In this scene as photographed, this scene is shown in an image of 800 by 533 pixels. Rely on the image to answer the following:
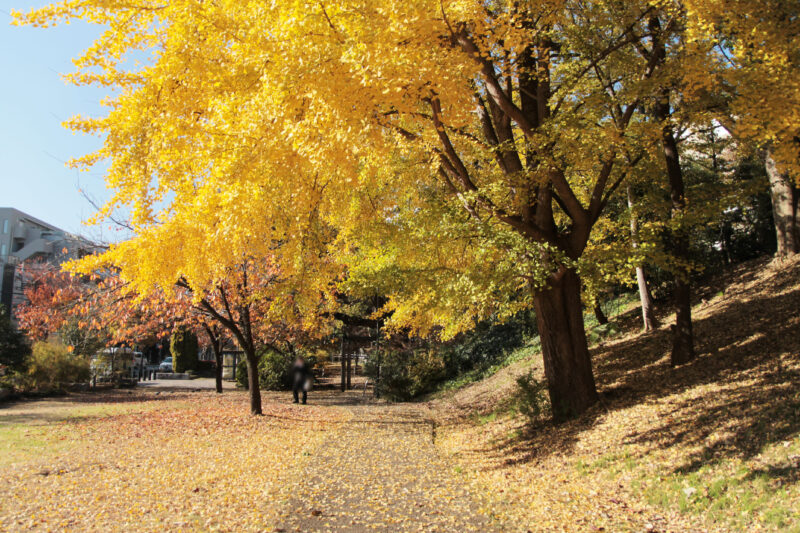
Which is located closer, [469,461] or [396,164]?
[469,461]

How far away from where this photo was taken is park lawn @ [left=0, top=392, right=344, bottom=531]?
5.08m

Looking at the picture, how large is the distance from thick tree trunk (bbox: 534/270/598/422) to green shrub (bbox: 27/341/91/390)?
18.6m

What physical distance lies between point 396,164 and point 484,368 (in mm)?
11251

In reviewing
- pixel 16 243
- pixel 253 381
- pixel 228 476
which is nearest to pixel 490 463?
pixel 228 476

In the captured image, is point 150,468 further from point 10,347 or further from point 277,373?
point 10,347

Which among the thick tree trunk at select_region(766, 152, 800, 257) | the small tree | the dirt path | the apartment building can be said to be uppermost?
the apartment building

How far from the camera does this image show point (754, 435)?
17.4 ft

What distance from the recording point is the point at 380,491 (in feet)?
20.1

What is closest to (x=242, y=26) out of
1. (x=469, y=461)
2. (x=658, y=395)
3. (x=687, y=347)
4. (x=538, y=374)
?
(x=469, y=461)

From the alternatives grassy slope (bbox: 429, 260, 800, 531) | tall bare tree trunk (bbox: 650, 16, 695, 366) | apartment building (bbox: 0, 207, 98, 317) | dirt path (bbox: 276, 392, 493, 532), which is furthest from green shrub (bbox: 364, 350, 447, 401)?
apartment building (bbox: 0, 207, 98, 317)

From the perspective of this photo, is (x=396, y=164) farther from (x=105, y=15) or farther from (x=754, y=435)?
(x=754, y=435)

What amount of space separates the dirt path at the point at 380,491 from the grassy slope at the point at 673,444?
42cm

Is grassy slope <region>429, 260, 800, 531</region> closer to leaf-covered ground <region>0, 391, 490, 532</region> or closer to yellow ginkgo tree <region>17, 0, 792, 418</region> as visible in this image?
leaf-covered ground <region>0, 391, 490, 532</region>

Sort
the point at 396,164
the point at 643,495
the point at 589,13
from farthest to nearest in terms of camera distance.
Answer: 1. the point at 396,164
2. the point at 589,13
3. the point at 643,495
